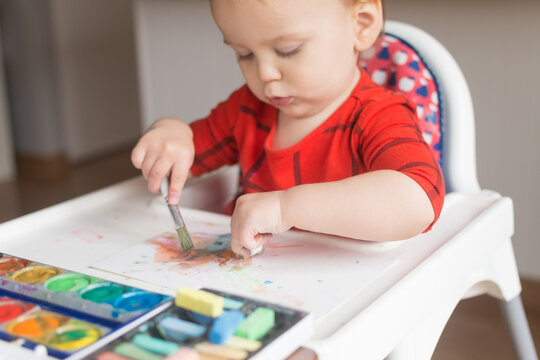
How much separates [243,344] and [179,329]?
0.05 m

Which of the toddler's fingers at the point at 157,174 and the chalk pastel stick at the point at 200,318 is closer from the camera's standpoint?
the chalk pastel stick at the point at 200,318

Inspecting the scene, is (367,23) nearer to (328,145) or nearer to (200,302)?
(328,145)

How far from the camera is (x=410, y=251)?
0.58m

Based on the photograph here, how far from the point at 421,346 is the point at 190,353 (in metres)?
0.27

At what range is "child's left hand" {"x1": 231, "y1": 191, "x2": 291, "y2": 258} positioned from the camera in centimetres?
54

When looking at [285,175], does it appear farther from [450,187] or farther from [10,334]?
[10,334]

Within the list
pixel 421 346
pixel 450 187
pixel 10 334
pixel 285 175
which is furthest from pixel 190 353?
pixel 450 187

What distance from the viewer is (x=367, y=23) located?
2.21 ft

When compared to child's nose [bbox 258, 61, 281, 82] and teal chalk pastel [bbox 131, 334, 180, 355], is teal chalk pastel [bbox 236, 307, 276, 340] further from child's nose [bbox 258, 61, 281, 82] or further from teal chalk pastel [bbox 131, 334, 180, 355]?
child's nose [bbox 258, 61, 281, 82]

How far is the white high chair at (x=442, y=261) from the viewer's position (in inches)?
18.3

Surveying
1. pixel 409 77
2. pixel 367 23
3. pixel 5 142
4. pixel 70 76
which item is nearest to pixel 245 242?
pixel 367 23

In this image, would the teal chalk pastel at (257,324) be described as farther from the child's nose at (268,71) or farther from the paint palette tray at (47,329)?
the child's nose at (268,71)

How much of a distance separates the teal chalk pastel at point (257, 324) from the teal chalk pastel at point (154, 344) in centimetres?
4

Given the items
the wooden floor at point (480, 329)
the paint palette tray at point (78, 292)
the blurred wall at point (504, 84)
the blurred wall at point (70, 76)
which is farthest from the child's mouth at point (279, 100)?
the blurred wall at point (70, 76)
